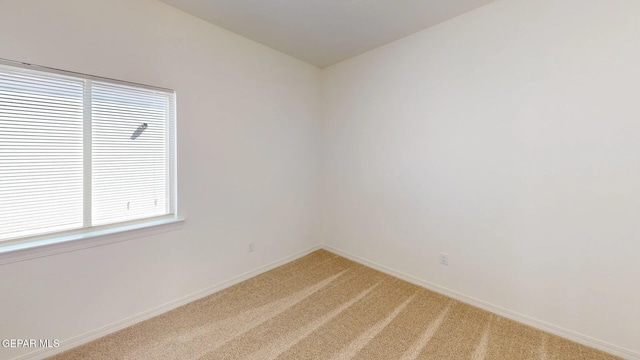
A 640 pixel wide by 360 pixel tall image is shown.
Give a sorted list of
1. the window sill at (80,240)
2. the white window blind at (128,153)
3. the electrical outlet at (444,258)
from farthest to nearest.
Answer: the electrical outlet at (444,258), the white window blind at (128,153), the window sill at (80,240)

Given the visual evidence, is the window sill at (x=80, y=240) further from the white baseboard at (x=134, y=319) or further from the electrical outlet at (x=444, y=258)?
the electrical outlet at (x=444, y=258)

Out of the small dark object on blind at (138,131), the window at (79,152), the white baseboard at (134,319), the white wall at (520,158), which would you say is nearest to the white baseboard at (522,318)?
the white wall at (520,158)

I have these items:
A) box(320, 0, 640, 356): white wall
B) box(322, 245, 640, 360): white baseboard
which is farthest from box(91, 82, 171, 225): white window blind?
box(322, 245, 640, 360): white baseboard

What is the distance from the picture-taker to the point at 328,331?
198 cm

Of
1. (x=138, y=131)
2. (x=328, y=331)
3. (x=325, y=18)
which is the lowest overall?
(x=328, y=331)

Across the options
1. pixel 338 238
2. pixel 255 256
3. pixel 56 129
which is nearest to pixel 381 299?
pixel 338 238

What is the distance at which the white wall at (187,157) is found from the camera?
167 centimetres

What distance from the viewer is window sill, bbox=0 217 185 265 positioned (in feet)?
5.21

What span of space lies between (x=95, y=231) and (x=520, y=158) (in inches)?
138

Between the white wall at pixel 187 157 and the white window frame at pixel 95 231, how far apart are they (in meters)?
0.04

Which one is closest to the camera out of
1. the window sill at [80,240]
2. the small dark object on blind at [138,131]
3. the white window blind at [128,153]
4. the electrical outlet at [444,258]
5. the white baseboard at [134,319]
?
the window sill at [80,240]

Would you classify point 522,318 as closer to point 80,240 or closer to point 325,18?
point 325,18

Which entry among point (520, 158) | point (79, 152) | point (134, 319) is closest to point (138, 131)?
point (79, 152)

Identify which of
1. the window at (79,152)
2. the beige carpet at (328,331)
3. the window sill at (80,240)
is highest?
the window at (79,152)
